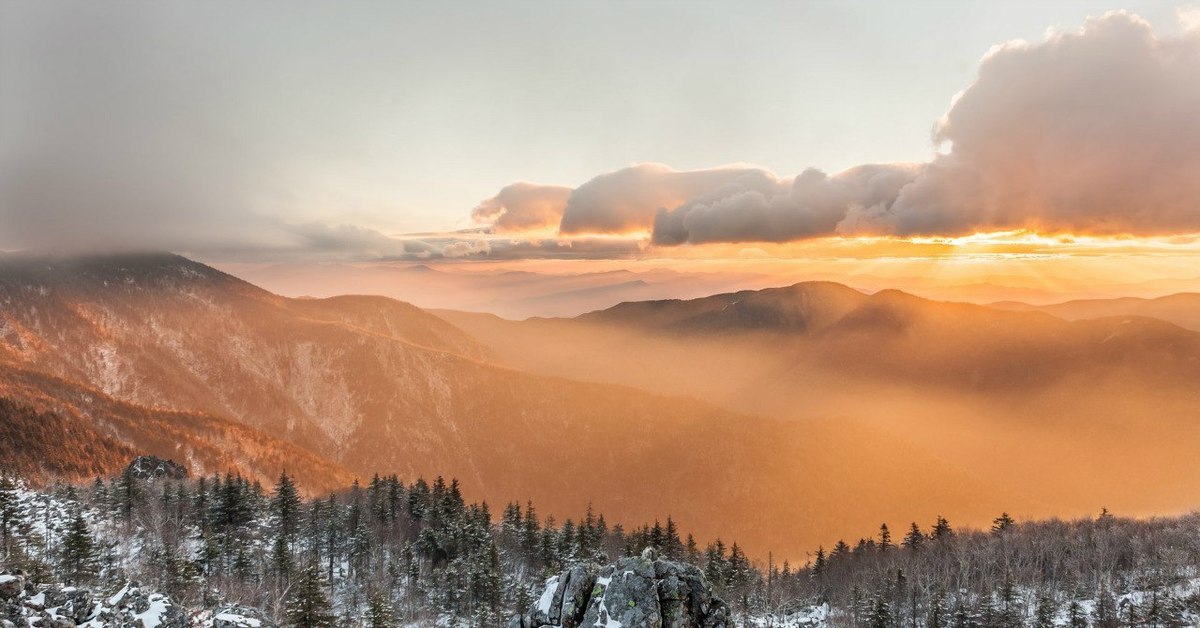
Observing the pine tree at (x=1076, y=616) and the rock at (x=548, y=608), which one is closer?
the rock at (x=548, y=608)

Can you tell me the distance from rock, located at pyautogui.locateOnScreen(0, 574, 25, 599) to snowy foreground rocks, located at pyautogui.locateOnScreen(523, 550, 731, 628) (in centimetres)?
3793

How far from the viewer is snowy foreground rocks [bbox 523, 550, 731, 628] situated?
153 ft

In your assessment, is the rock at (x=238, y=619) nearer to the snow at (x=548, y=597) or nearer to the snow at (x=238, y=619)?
the snow at (x=238, y=619)

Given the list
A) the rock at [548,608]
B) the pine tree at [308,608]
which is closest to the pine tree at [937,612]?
Result: the rock at [548,608]

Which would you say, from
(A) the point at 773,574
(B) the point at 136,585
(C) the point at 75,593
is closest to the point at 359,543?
(B) the point at 136,585

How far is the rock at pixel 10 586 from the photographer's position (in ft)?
149

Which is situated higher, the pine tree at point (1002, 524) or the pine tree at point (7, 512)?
the pine tree at point (7, 512)

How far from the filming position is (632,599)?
4691 centimetres

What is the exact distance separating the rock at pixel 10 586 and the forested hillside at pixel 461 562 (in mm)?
31312

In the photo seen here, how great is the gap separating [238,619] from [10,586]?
20.5 metres

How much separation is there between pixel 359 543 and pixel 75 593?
225ft

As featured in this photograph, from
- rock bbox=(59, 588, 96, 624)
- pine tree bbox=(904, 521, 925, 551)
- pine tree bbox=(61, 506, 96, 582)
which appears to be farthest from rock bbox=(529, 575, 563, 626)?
pine tree bbox=(904, 521, 925, 551)

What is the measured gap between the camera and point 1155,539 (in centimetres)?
12338

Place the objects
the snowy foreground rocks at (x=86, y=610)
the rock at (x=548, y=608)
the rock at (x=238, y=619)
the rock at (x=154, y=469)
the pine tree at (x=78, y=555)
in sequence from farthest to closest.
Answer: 1. the rock at (x=154, y=469)
2. the pine tree at (x=78, y=555)
3. the rock at (x=238, y=619)
4. the rock at (x=548, y=608)
5. the snowy foreground rocks at (x=86, y=610)
